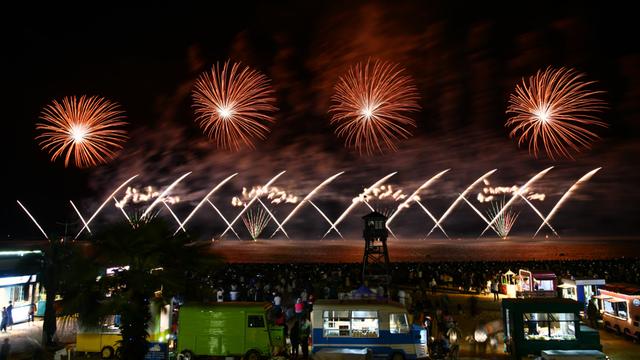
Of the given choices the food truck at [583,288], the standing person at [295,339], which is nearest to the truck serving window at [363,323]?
the standing person at [295,339]

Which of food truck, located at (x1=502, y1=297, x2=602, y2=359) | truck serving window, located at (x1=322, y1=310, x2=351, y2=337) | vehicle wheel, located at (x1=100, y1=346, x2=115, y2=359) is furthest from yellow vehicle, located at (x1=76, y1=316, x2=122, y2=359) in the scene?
food truck, located at (x1=502, y1=297, x2=602, y2=359)

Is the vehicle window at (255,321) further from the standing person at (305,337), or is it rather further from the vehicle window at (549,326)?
the vehicle window at (549,326)

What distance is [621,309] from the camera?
60.8 feet

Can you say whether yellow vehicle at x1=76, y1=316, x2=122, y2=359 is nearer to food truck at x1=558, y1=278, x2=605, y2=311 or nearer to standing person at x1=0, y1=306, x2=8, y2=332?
standing person at x1=0, y1=306, x2=8, y2=332

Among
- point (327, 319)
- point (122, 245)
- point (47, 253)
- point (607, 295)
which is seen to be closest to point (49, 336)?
point (47, 253)

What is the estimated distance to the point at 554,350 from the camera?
1379 centimetres

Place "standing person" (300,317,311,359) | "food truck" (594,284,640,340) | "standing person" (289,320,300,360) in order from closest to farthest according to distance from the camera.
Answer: "standing person" (289,320,300,360), "standing person" (300,317,311,359), "food truck" (594,284,640,340)

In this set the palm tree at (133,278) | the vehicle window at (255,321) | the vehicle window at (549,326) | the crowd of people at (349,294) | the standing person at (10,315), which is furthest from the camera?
the standing person at (10,315)

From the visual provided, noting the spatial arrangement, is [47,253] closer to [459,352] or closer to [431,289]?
[459,352]

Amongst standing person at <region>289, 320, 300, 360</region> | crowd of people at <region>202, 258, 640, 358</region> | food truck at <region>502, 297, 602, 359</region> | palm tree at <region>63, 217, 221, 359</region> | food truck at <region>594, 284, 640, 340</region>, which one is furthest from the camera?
food truck at <region>594, 284, 640, 340</region>

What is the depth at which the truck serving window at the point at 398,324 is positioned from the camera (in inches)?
566

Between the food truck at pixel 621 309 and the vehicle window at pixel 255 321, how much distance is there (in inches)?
534

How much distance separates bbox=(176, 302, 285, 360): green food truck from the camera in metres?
14.6

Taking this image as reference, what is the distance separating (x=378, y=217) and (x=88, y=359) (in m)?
22.5
